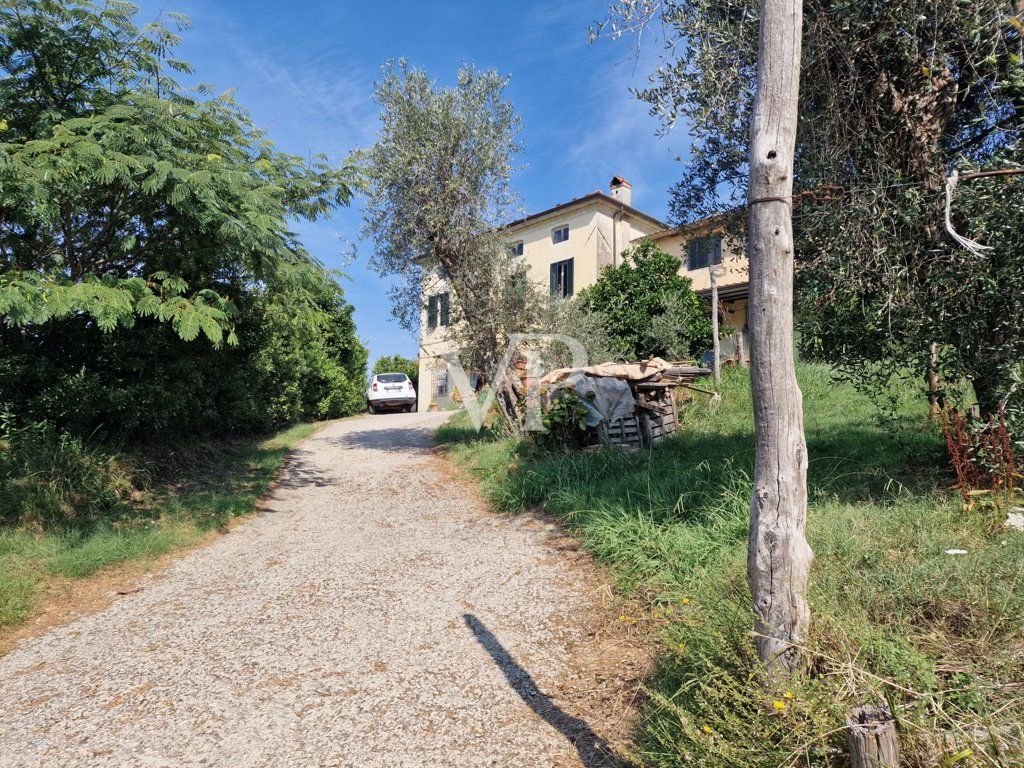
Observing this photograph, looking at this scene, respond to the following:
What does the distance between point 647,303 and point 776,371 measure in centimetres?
1381

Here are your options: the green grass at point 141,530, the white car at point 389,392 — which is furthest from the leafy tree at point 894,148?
the white car at point 389,392

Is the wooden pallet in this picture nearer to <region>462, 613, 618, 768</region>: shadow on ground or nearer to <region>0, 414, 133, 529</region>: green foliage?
<region>462, 613, 618, 768</region>: shadow on ground

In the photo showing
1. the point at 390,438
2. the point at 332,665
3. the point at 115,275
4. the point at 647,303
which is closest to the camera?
the point at 332,665

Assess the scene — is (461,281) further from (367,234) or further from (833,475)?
(833,475)

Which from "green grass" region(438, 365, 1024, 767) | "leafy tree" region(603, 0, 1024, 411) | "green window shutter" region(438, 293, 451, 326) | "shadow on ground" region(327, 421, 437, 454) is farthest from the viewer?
"shadow on ground" region(327, 421, 437, 454)

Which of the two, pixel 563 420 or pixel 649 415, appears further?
pixel 649 415

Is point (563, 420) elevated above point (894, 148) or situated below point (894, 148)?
below

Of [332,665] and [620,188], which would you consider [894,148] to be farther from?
[620,188]

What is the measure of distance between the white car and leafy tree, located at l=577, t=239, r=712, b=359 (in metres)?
7.61

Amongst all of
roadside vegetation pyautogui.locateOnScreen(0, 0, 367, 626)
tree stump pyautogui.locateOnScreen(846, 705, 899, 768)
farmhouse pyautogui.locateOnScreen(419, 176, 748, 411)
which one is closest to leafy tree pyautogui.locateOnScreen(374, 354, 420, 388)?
farmhouse pyautogui.locateOnScreen(419, 176, 748, 411)

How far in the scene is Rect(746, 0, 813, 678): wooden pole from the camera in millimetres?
2391

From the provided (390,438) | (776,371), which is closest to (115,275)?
(776,371)

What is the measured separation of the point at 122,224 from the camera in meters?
6.33

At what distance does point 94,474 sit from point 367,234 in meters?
6.04
